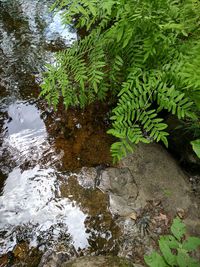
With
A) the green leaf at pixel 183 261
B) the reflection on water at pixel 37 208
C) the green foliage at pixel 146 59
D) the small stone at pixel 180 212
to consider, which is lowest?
the reflection on water at pixel 37 208

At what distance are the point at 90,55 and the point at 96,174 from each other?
1.12m

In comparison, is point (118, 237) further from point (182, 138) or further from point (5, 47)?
point (5, 47)

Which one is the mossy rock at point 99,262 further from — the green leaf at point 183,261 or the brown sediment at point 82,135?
the brown sediment at point 82,135

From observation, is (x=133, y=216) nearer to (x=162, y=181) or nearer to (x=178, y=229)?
(x=162, y=181)

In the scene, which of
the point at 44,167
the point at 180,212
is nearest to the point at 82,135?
the point at 44,167

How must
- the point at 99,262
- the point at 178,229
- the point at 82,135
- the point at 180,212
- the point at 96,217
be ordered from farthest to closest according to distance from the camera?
the point at 82,135 → the point at 180,212 → the point at 96,217 → the point at 99,262 → the point at 178,229

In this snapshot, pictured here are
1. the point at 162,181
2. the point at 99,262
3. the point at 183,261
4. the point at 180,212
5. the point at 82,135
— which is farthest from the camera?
the point at 82,135

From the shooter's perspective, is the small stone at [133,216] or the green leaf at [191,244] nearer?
the green leaf at [191,244]

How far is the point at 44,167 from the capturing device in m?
3.39

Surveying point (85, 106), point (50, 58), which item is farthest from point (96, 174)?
point (50, 58)

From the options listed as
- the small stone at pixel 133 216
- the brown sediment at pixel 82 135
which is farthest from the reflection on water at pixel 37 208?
the small stone at pixel 133 216

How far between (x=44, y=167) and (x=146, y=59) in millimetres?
1408

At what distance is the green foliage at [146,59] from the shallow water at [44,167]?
56cm

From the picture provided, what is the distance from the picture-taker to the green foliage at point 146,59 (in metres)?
2.72
